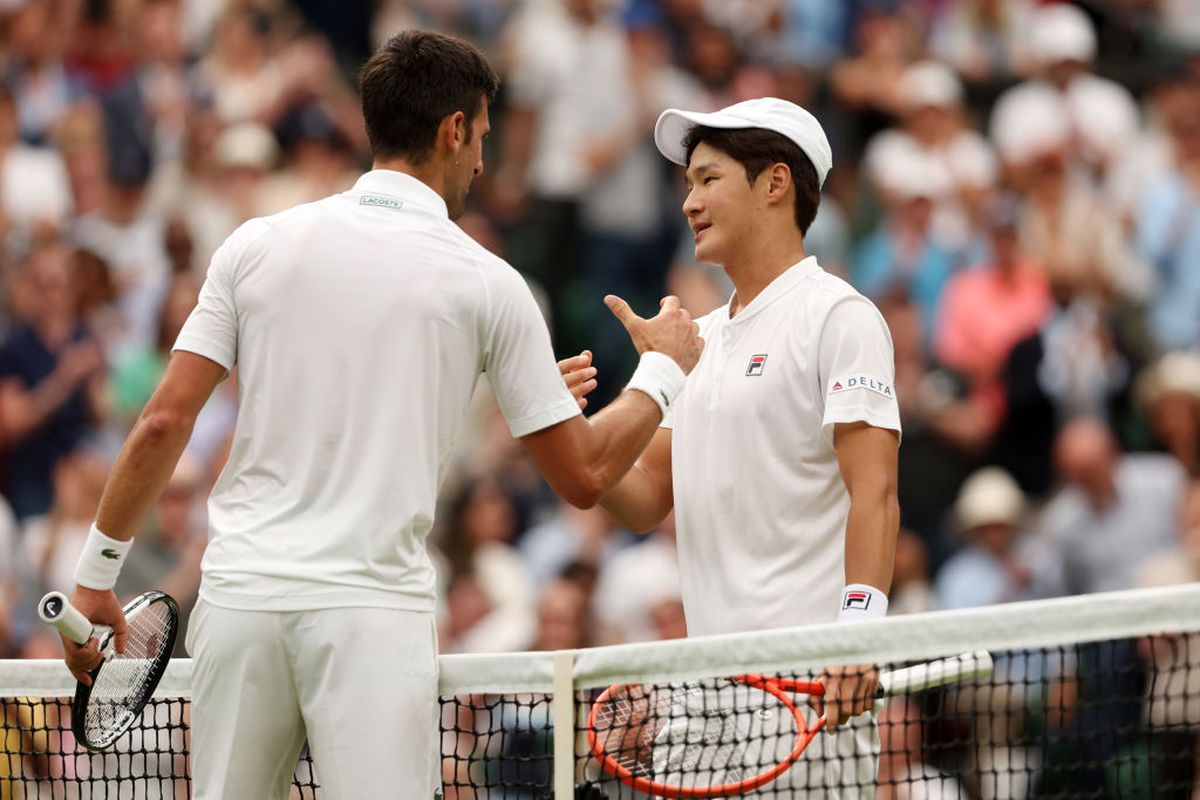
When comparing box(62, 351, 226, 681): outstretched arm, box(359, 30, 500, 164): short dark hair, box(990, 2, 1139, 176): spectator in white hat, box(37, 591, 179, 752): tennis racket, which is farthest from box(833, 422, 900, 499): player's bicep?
box(990, 2, 1139, 176): spectator in white hat

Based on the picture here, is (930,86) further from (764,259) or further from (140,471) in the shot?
(140,471)

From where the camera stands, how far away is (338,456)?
4707mm

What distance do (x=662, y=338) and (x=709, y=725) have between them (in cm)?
100

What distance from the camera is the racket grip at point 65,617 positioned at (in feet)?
15.4

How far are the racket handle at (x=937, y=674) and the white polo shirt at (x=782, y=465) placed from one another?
0.33m

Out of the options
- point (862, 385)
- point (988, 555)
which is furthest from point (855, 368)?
point (988, 555)

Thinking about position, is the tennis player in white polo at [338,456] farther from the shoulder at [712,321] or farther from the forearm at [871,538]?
the shoulder at [712,321]

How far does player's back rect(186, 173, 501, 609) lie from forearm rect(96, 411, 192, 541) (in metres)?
0.15

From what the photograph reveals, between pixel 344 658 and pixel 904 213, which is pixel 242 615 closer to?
pixel 344 658

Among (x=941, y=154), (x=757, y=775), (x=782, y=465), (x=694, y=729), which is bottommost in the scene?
(x=757, y=775)

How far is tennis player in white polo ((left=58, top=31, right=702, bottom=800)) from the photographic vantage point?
464 cm

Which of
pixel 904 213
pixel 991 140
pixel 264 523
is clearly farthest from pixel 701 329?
pixel 991 140

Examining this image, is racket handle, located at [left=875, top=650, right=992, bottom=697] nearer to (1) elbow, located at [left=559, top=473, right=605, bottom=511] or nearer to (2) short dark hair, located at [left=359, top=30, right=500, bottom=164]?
(1) elbow, located at [left=559, top=473, right=605, bottom=511]

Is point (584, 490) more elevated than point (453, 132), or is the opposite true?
point (453, 132)
